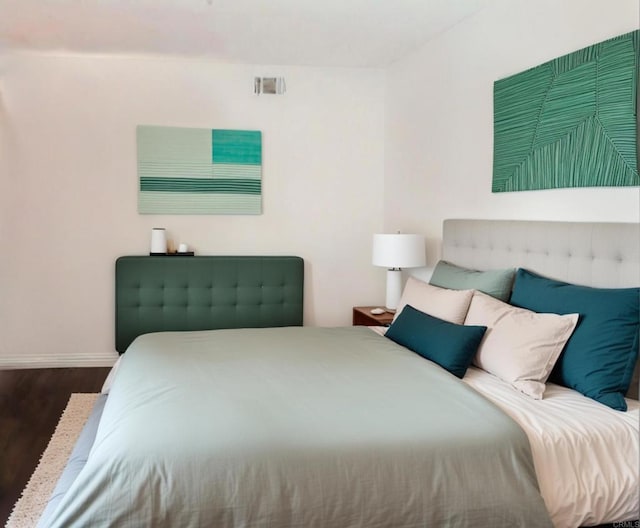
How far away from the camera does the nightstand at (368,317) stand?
13.4ft

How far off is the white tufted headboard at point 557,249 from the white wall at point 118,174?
4.60ft

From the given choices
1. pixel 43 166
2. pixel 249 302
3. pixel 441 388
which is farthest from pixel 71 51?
pixel 441 388

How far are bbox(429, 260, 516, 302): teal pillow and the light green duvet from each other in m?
0.80

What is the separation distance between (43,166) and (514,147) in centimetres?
308

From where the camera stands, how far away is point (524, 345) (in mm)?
2414

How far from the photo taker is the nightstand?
4094 millimetres

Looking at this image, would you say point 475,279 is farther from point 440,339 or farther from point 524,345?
point 524,345

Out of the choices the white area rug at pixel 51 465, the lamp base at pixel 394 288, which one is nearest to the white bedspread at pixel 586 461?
the white area rug at pixel 51 465

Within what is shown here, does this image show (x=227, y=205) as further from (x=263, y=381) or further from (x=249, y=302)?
(x=263, y=381)

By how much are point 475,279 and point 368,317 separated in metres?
1.28

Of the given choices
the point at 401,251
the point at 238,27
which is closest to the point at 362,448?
the point at 401,251

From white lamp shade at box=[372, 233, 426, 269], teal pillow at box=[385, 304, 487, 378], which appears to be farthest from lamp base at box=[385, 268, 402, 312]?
teal pillow at box=[385, 304, 487, 378]

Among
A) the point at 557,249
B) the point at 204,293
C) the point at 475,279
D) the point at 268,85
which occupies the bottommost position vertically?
the point at 204,293

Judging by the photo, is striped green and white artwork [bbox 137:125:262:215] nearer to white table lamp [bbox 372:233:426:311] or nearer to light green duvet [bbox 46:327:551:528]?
white table lamp [bbox 372:233:426:311]
